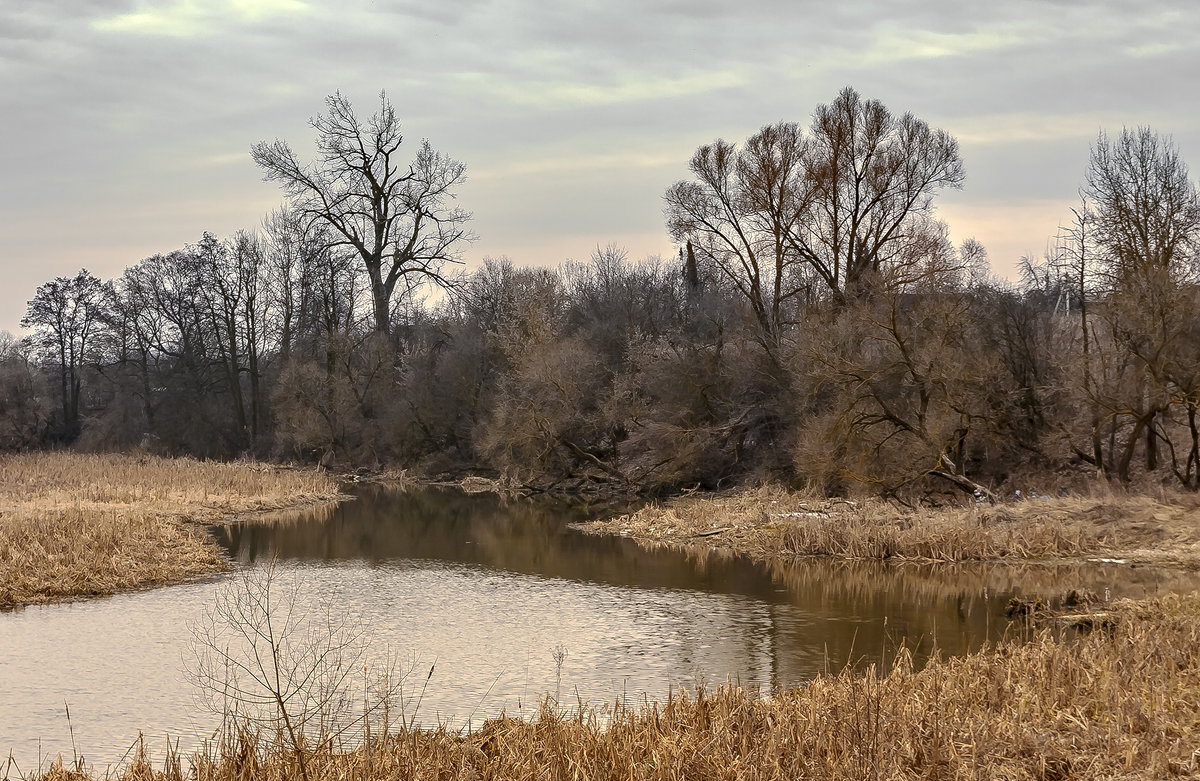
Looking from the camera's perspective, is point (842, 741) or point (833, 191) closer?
point (842, 741)

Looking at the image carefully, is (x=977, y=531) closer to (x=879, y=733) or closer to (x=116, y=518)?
(x=879, y=733)

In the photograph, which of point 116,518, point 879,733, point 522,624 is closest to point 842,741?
point 879,733

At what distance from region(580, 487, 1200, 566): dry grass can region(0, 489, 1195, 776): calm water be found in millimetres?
855

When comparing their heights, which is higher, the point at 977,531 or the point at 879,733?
the point at 879,733

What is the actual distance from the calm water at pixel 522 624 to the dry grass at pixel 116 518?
3.34ft

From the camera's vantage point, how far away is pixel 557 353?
4122 cm

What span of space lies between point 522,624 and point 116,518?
11807mm

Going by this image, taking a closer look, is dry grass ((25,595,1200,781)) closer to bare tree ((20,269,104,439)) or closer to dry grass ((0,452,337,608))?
dry grass ((0,452,337,608))

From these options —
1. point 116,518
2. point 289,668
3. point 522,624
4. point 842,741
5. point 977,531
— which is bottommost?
point 522,624

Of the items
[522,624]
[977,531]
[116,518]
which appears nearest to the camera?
[522,624]

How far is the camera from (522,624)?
16.2m

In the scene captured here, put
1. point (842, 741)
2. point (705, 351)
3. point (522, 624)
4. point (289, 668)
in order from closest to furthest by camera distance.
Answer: point (842, 741) → point (289, 668) → point (522, 624) → point (705, 351)

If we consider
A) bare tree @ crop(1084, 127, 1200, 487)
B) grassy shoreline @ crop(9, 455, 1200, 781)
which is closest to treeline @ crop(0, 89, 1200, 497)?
bare tree @ crop(1084, 127, 1200, 487)

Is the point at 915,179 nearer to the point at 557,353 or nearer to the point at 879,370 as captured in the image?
the point at 879,370
